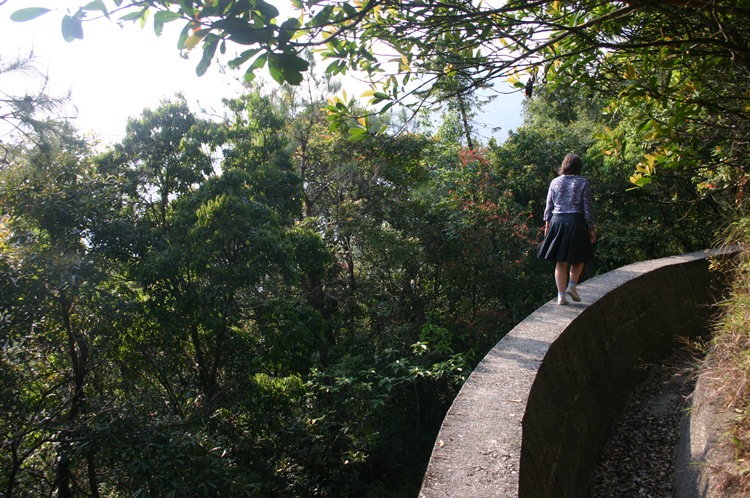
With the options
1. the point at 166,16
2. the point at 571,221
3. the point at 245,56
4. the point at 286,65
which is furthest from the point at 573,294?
the point at 166,16

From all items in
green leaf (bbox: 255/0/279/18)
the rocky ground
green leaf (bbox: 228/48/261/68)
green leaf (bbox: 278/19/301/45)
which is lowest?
the rocky ground

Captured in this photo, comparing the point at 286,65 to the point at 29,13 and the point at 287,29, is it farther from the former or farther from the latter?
the point at 29,13

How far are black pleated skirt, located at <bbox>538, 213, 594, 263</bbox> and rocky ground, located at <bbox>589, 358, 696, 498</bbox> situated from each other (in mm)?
1068

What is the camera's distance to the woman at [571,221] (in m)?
3.47

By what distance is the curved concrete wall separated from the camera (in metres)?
1.79

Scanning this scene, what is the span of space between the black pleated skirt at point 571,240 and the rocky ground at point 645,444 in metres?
1.07

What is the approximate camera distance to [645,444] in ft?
9.87

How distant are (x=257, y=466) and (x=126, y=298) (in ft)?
9.85

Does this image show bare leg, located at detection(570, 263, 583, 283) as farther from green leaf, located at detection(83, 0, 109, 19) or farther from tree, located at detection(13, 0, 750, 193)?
green leaf, located at detection(83, 0, 109, 19)

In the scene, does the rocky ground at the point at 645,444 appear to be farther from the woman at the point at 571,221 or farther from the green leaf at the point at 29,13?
the green leaf at the point at 29,13

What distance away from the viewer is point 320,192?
30.9 ft

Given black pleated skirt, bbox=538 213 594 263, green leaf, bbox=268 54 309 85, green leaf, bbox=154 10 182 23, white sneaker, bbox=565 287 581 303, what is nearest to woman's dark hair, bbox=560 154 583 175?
black pleated skirt, bbox=538 213 594 263

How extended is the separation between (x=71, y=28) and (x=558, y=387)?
285 cm

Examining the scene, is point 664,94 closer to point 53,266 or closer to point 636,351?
point 636,351
